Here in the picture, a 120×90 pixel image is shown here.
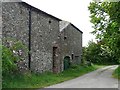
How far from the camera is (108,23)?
28.6 metres

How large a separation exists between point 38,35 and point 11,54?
7846mm

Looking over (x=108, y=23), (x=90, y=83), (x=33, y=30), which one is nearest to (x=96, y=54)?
(x=108, y=23)

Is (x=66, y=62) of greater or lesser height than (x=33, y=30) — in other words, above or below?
below

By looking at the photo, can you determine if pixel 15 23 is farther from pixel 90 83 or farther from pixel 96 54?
pixel 96 54

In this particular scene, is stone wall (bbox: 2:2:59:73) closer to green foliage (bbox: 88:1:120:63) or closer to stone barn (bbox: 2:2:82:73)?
stone barn (bbox: 2:2:82:73)

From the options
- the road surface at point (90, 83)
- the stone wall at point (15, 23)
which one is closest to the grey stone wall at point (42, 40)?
the stone wall at point (15, 23)

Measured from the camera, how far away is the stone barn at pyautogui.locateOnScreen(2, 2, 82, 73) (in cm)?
1923

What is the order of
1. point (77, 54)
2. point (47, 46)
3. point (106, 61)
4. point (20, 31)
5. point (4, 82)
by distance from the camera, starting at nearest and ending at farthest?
point (4, 82) < point (20, 31) < point (47, 46) < point (77, 54) < point (106, 61)

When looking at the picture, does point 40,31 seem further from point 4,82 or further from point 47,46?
point 4,82

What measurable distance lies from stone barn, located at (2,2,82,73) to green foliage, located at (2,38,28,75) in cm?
38

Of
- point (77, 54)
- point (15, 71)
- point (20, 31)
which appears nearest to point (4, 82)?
point (15, 71)

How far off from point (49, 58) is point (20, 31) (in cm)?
713

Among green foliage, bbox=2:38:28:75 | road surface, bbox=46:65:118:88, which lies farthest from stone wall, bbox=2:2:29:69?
road surface, bbox=46:65:118:88

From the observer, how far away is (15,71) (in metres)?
18.9
